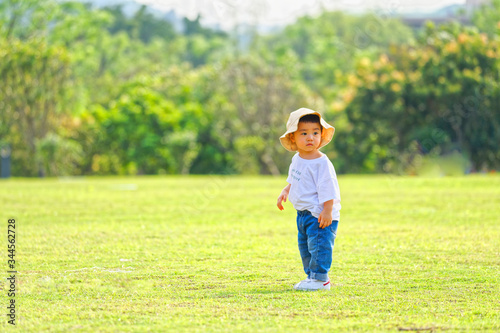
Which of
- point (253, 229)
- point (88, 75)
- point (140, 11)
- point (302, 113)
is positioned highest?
point (140, 11)

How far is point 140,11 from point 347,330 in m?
63.0

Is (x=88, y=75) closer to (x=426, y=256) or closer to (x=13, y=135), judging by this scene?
(x=13, y=135)

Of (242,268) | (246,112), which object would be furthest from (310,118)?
(246,112)

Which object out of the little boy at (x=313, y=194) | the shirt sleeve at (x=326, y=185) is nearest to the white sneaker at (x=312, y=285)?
the little boy at (x=313, y=194)

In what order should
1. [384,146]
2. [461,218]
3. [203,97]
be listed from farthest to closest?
[203,97]
[384,146]
[461,218]

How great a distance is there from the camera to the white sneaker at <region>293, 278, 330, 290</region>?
5414 mm

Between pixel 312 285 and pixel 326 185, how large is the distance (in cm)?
73

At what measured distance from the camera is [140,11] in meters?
64.9

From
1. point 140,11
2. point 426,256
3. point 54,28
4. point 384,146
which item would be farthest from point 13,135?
point 140,11

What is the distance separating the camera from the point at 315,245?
5625 mm

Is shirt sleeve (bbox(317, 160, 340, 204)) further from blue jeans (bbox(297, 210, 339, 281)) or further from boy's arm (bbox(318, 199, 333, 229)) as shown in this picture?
blue jeans (bbox(297, 210, 339, 281))

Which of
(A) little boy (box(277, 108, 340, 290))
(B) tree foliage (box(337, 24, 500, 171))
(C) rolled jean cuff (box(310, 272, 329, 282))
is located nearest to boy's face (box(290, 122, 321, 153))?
(A) little boy (box(277, 108, 340, 290))

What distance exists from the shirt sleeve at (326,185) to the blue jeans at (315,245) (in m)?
0.18

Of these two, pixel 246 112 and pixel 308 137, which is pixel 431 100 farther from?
pixel 308 137
